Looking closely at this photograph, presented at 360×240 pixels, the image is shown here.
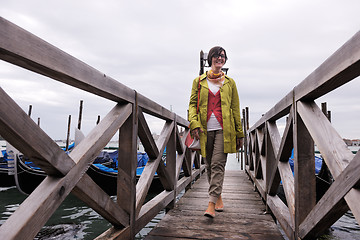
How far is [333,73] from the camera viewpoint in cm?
122

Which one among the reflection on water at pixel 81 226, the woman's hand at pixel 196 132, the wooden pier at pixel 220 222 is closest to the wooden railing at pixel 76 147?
the wooden pier at pixel 220 222

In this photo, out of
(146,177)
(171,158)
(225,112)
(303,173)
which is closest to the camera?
(303,173)

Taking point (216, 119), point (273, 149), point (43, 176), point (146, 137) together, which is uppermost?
point (216, 119)

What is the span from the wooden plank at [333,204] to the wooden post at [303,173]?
0.12 metres

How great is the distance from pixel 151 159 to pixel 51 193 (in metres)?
1.48

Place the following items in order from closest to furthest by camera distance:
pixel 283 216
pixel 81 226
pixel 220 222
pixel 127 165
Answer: pixel 127 165, pixel 283 216, pixel 220 222, pixel 81 226

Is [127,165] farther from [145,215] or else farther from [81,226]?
[81,226]

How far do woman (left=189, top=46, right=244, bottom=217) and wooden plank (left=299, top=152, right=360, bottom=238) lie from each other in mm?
1084

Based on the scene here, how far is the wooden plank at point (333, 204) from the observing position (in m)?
1.08

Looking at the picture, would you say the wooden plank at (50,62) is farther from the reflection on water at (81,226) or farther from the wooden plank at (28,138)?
the reflection on water at (81,226)

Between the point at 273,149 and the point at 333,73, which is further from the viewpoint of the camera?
the point at 273,149

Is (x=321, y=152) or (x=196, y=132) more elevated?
(x=196, y=132)

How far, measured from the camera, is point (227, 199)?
3615 mm

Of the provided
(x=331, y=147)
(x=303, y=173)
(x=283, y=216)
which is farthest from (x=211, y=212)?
(x=331, y=147)
